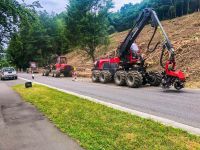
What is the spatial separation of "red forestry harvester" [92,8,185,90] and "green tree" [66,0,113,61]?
45.1 feet

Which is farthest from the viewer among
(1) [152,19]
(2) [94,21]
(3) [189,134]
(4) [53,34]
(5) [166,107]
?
Result: (4) [53,34]

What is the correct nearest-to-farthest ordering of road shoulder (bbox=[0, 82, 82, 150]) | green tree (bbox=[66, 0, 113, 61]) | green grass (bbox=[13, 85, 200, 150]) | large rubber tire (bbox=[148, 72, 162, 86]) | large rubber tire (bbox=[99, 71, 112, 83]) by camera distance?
green grass (bbox=[13, 85, 200, 150])
road shoulder (bbox=[0, 82, 82, 150])
large rubber tire (bbox=[148, 72, 162, 86])
large rubber tire (bbox=[99, 71, 112, 83])
green tree (bbox=[66, 0, 113, 61])

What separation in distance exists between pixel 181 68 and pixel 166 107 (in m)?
14.1

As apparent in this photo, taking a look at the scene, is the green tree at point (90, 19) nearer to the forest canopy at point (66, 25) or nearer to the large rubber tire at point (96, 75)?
the forest canopy at point (66, 25)

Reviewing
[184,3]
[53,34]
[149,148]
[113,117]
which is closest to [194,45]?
[113,117]

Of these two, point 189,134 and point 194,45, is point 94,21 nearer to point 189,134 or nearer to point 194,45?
point 194,45

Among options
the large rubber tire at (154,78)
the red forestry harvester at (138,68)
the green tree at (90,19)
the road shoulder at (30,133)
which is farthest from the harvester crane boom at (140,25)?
the green tree at (90,19)

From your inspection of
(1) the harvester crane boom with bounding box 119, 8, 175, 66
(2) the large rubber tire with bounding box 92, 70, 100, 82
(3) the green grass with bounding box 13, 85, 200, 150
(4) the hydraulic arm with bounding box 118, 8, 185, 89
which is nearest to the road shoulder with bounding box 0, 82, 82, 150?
(3) the green grass with bounding box 13, 85, 200, 150

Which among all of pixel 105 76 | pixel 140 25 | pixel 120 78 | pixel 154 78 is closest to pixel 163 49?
pixel 154 78

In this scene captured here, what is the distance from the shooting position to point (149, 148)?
7.46 m

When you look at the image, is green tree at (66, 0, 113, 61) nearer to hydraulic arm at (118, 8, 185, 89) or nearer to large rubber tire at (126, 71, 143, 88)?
hydraulic arm at (118, 8, 185, 89)

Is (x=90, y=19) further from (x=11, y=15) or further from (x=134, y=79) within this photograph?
(x=11, y=15)

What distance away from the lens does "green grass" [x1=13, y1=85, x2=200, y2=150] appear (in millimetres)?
7758

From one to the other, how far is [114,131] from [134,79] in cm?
1404
